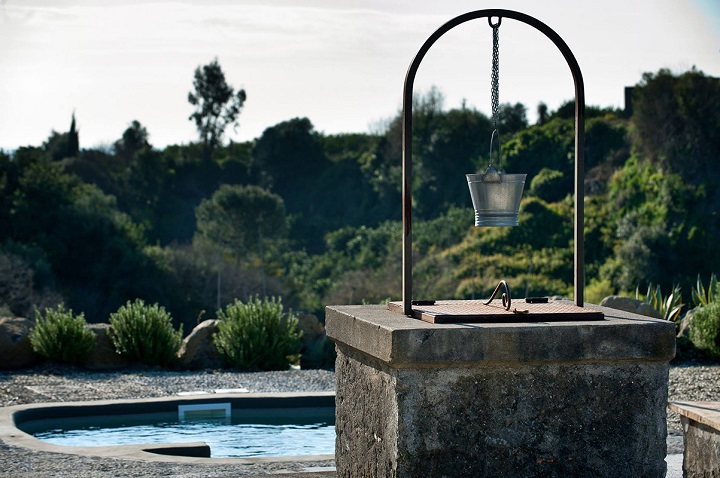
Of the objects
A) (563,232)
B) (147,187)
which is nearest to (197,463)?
(563,232)

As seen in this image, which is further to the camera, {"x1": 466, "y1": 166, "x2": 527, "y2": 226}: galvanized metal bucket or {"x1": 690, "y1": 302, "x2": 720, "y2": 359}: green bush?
{"x1": 690, "y1": 302, "x2": 720, "y2": 359}: green bush

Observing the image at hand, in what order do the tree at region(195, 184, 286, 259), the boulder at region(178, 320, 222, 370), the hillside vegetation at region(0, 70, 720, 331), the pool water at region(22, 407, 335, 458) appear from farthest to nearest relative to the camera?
the tree at region(195, 184, 286, 259), the hillside vegetation at region(0, 70, 720, 331), the boulder at region(178, 320, 222, 370), the pool water at region(22, 407, 335, 458)

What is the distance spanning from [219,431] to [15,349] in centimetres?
328

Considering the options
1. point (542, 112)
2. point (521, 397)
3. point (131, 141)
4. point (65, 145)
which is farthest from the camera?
point (131, 141)

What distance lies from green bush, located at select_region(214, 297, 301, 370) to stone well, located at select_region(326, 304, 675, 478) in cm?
738

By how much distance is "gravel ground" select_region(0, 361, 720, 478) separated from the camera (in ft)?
20.7

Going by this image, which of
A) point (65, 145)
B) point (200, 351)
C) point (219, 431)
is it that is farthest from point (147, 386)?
point (65, 145)

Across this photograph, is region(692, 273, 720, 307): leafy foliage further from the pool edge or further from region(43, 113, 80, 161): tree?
region(43, 113, 80, 161): tree

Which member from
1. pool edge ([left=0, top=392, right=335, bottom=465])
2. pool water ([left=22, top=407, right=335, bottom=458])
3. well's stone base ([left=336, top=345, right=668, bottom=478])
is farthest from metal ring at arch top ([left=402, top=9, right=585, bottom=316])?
pool water ([left=22, top=407, right=335, bottom=458])

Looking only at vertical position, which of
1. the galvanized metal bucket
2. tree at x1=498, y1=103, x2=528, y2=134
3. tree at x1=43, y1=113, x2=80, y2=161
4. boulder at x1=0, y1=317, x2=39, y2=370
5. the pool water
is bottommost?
the pool water

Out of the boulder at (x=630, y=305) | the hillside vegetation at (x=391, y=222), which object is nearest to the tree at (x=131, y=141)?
the hillside vegetation at (x=391, y=222)

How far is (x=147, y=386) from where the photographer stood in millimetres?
9961

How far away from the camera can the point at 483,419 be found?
3914 millimetres

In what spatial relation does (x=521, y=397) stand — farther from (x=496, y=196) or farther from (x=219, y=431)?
(x=219, y=431)
